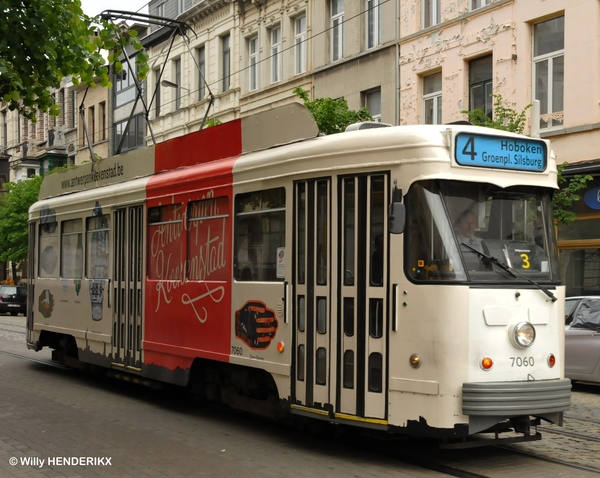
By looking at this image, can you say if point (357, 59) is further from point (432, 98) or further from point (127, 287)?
point (127, 287)

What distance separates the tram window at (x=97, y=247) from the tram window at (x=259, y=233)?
3.61m

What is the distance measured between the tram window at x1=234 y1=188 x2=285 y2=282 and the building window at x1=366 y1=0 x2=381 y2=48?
16266 mm

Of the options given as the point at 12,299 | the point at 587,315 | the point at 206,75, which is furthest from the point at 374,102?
the point at 12,299

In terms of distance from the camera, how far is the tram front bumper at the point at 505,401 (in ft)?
23.2

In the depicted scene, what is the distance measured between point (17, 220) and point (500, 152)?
127 ft

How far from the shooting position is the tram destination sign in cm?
755

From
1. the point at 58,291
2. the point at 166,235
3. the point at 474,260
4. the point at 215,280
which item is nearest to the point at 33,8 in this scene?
the point at 166,235

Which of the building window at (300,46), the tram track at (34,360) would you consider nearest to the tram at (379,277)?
the tram track at (34,360)

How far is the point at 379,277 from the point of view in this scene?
25.0ft

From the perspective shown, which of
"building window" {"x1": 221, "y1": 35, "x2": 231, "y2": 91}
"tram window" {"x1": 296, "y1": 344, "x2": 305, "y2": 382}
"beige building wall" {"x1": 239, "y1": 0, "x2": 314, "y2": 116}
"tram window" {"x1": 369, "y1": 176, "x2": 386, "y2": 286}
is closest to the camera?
"tram window" {"x1": 369, "y1": 176, "x2": 386, "y2": 286}

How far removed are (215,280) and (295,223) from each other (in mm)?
1641

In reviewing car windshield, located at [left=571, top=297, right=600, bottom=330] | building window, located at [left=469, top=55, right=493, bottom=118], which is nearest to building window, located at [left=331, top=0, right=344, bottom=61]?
building window, located at [left=469, top=55, right=493, bottom=118]

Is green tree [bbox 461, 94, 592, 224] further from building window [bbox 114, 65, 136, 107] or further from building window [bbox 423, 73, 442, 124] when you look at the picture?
A: building window [bbox 114, 65, 136, 107]

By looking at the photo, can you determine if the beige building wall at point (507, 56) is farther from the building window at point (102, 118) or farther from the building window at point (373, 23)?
the building window at point (102, 118)
